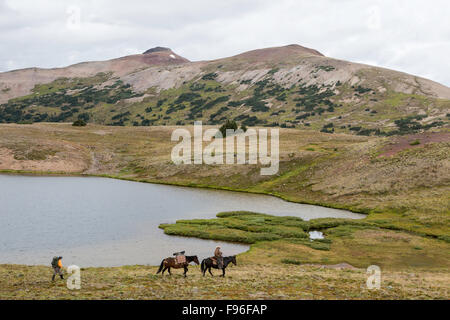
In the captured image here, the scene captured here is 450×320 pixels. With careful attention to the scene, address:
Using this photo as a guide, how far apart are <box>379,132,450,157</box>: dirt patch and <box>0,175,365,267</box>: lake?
35.3 meters

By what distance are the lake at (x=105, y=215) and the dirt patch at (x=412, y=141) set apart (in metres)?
35.3

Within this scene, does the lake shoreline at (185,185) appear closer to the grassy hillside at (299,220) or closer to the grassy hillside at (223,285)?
the grassy hillside at (299,220)

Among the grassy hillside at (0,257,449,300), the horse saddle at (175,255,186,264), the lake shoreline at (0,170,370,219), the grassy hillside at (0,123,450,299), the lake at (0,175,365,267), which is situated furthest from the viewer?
the lake shoreline at (0,170,370,219)

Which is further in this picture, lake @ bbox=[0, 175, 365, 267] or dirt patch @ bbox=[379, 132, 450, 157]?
dirt patch @ bbox=[379, 132, 450, 157]

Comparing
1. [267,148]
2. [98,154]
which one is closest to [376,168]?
[267,148]

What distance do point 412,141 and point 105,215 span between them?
8214cm

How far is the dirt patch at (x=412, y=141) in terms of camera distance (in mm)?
97938

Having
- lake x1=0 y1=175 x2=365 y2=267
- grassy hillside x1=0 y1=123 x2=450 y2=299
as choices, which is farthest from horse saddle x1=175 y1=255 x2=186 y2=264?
lake x1=0 y1=175 x2=365 y2=267

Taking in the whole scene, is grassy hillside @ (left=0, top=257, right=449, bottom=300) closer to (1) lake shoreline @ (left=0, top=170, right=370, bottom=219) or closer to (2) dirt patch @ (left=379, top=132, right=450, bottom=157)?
(1) lake shoreline @ (left=0, top=170, right=370, bottom=219)

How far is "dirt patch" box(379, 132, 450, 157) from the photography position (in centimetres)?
9794

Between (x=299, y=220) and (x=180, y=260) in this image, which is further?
(x=299, y=220)

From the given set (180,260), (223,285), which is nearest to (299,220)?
(180,260)

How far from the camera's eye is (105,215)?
64312mm

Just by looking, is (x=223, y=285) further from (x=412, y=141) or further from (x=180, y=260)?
(x=412, y=141)
